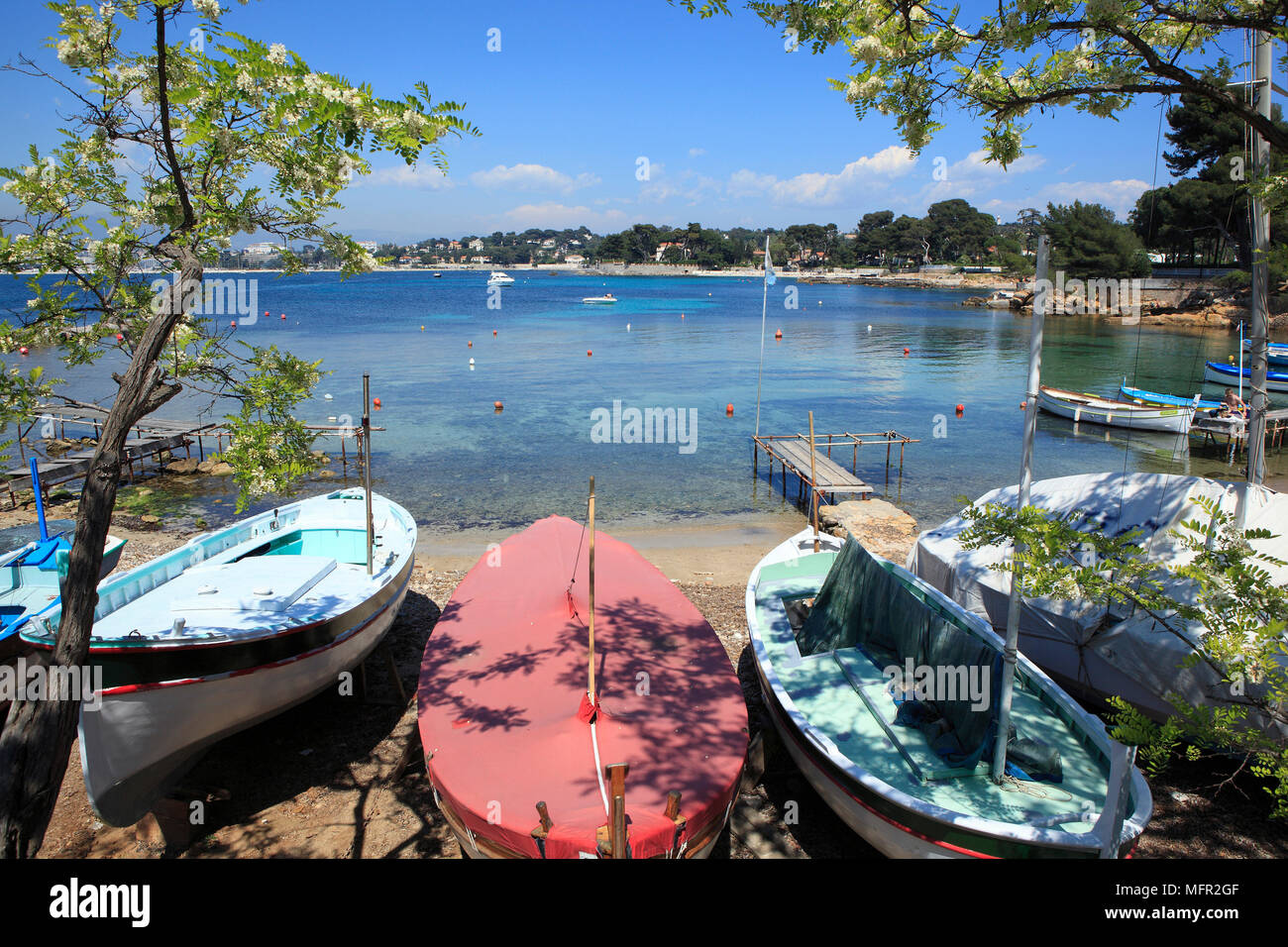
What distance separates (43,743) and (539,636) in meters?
4.99

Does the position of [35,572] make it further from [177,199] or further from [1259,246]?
[1259,246]

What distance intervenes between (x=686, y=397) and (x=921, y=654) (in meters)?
30.2

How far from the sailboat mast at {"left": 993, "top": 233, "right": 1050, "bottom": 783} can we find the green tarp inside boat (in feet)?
1.07

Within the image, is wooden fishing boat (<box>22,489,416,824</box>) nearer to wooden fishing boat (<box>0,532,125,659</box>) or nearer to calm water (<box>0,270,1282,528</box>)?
wooden fishing boat (<box>0,532,125,659</box>)

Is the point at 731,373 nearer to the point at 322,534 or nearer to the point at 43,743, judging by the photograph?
the point at 322,534

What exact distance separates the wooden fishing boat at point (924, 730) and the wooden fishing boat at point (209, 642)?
17.1ft

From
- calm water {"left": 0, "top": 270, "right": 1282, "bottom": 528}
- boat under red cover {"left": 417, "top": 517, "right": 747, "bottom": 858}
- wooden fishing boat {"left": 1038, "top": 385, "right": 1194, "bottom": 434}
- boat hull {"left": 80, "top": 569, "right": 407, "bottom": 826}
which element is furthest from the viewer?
wooden fishing boat {"left": 1038, "top": 385, "right": 1194, "bottom": 434}

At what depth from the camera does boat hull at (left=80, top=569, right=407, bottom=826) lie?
6.88 metres

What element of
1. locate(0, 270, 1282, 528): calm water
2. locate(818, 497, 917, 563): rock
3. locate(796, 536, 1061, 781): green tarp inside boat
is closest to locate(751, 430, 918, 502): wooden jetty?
locate(818, 497, 917, 563): rock

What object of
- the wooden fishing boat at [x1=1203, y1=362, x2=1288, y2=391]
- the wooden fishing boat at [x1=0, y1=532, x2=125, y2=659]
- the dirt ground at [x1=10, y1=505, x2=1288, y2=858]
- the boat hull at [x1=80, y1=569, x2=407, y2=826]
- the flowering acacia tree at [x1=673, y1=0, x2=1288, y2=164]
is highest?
the flowering acacia tree at [x1=673, y1=0, x2=1288, y2=164]

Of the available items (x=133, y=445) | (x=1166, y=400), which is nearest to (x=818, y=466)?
(x=1166, y=400)

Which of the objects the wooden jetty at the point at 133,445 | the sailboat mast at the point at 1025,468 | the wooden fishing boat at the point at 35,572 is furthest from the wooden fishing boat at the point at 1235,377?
the wooden fishing boat at the point at 35,572

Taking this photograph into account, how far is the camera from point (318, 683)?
878cm

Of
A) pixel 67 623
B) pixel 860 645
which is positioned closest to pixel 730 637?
pixel 860 645
